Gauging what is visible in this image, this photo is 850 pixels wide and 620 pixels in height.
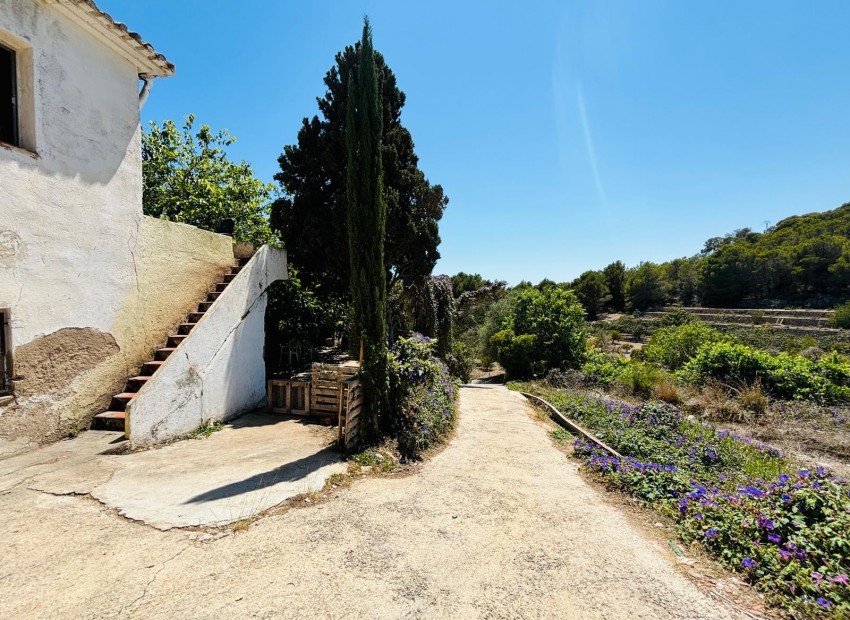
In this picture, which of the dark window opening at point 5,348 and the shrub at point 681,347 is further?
the shrub at point 681,347

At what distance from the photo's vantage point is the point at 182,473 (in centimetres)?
432

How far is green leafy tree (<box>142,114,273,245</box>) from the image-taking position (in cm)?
1263

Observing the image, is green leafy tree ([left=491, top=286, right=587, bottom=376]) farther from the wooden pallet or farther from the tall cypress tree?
the tall cypress tree

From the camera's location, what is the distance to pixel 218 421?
20.8ft

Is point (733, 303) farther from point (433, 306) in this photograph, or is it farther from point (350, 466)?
point (350, 466)

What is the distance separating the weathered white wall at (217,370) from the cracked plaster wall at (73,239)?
0.85m

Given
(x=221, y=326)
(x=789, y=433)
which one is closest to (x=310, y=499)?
(x=221, y=326)

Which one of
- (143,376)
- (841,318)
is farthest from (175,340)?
(841,318)

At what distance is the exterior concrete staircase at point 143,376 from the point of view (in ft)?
17.0

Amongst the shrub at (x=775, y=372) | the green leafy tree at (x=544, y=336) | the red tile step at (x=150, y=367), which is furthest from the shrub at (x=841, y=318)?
the red tile step at (x=150, y=367)

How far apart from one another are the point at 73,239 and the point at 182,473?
344 centimetres

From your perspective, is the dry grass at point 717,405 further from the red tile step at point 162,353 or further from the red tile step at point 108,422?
the red tile step at point 108,422

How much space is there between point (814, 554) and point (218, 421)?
749 centimetres

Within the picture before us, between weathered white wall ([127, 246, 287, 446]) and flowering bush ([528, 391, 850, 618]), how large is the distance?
20.2ft
